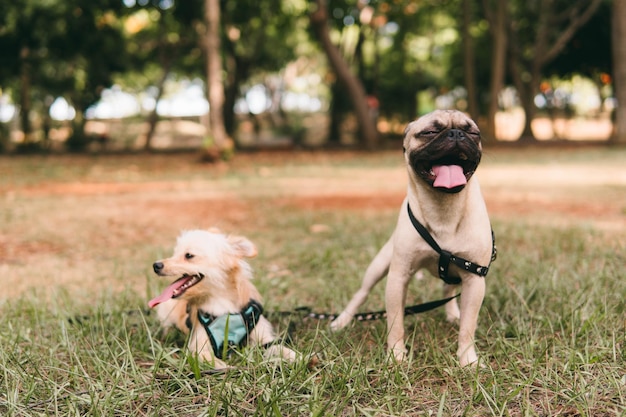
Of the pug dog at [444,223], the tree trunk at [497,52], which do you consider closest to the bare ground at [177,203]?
the pug dog at [444,223]

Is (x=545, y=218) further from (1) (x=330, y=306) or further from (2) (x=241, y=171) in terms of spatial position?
(2) (x=241, y=171)

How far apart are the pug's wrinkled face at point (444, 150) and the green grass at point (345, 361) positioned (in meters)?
0.81

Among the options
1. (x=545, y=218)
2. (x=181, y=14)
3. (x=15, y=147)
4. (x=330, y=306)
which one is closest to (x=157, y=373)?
(x=330, y=306)

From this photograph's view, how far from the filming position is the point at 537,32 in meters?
26.2

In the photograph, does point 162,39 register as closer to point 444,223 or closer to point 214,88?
point 214,88

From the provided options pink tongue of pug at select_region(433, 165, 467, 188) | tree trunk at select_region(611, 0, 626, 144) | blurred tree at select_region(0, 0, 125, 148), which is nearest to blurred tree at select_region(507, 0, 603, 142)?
tree trunk at select_region(611, 0, 626, 144)

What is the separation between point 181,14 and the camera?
20859mm

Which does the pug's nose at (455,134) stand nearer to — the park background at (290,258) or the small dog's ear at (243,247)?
the park background at (290,258)

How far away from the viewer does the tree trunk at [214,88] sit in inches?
585

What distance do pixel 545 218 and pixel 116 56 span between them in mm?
20579

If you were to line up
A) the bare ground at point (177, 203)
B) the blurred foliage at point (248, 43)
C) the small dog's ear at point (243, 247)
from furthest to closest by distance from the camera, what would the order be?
the blurred foliage at point (248, 43)
the bare ground at point (177, 203)
the small dog's ear at point (243, 247)

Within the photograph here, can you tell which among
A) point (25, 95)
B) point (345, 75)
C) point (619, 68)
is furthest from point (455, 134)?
point (25, 95)

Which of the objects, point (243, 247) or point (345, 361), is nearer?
point (345, 361)

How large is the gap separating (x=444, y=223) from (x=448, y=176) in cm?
29
